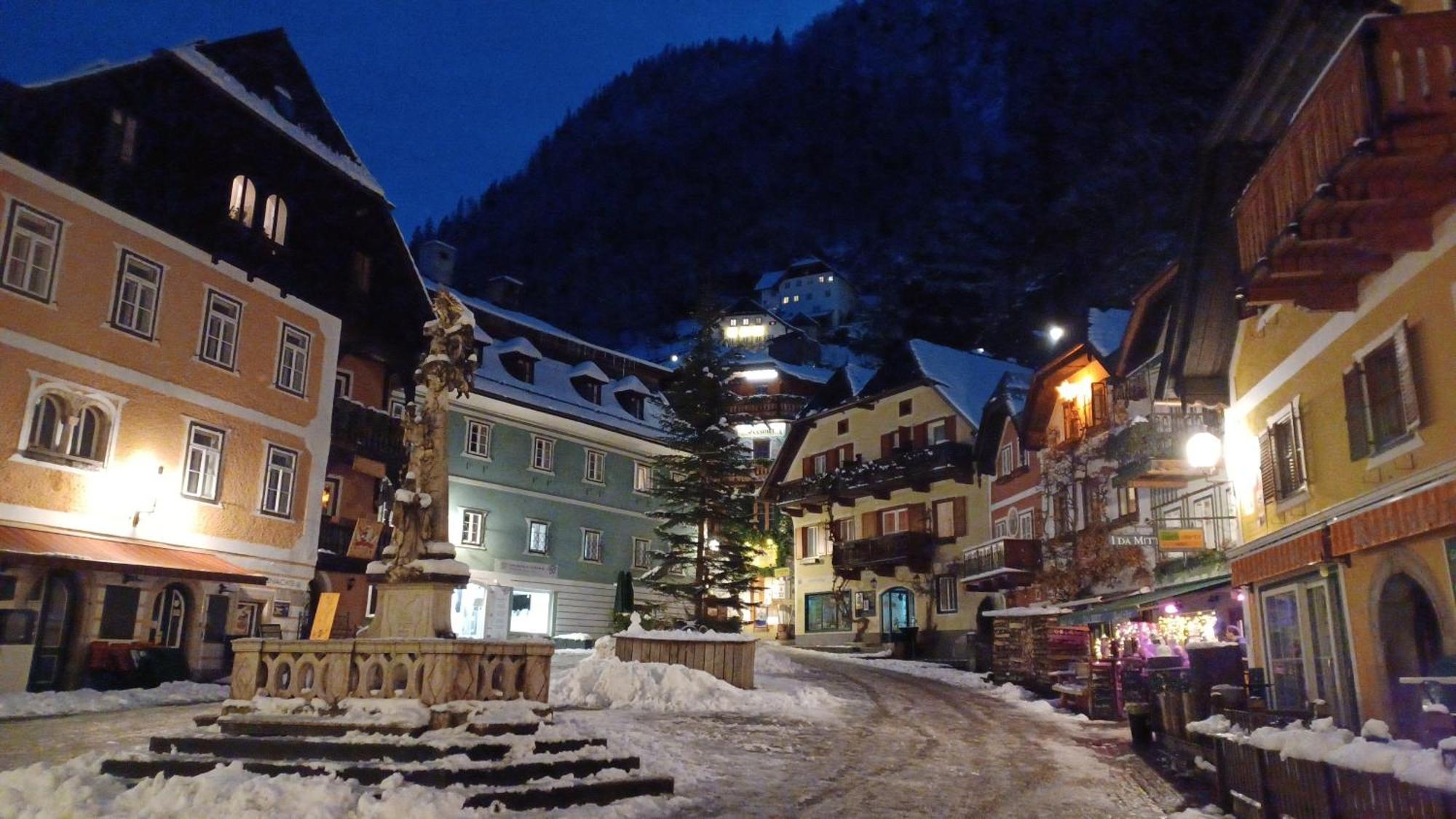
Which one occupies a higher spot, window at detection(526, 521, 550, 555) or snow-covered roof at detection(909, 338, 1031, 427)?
snow-covered roof at detection(909, 338, 1031, 427)

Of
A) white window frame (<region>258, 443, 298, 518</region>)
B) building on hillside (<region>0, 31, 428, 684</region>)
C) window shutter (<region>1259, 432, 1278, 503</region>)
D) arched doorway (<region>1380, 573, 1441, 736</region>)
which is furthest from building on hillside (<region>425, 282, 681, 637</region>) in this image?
arched doorway (<region>1380, 573, 1441, 736</region>)

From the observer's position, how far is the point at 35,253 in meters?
20.0

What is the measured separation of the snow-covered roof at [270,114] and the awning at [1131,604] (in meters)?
22.2

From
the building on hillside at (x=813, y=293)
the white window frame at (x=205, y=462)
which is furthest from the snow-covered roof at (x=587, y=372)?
the building on hillside at (x=813, y=293)

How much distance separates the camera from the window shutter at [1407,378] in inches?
460

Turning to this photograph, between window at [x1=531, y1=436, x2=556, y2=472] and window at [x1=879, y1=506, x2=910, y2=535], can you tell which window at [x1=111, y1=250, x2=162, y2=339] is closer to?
window at [x1=531, y1=436, x2=556, y2=472]

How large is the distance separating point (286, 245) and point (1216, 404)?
75.3 ft

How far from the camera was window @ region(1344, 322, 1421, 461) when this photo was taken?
11.9 m

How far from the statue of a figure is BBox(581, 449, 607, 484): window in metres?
30.4

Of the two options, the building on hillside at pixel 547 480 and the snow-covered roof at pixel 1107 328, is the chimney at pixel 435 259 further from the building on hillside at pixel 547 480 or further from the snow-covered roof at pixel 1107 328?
the snow-covered roof at pixel 1107 328

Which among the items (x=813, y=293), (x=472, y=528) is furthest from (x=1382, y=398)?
(x=813, y=293)

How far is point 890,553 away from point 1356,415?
3030cm

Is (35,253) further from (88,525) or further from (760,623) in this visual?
(760,623)

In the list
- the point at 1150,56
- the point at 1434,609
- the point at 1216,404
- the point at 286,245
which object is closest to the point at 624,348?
the point at 1150,56
